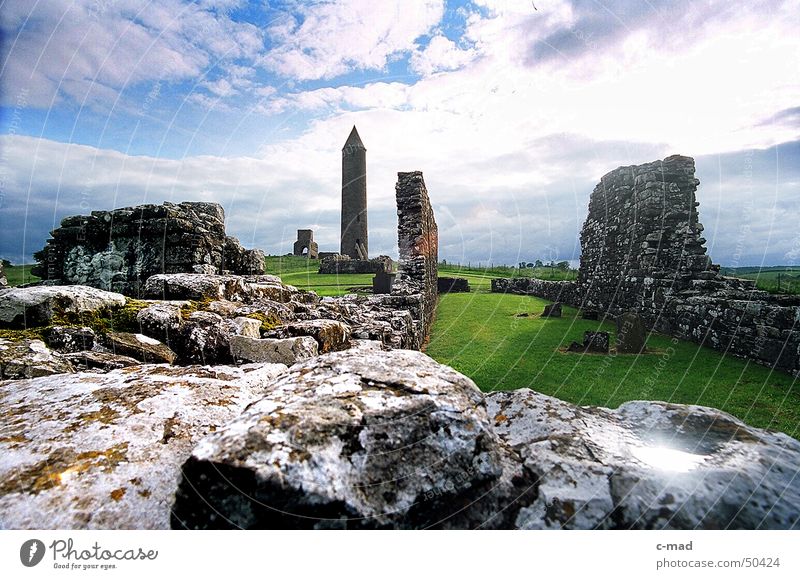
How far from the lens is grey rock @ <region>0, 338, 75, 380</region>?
8.21 ft

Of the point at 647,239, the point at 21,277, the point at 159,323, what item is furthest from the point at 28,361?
the point at 21,277

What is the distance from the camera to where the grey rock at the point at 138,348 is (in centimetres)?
309

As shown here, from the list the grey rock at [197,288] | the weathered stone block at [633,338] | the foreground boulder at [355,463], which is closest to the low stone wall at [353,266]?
the weathered stone block at [633,338]

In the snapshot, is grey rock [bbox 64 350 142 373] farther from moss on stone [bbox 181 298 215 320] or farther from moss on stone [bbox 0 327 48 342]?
moss on stone [bbox 181 298 215 320]

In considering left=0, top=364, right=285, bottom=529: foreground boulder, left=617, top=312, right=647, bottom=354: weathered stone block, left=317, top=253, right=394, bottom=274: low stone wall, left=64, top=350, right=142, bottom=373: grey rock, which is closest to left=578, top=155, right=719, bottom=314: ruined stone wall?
left=617, top=312, right=647, bottom=354: weathered stone block

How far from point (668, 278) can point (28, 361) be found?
15108 millimetres

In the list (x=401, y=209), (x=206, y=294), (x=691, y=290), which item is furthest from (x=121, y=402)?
(x=691, y=290)

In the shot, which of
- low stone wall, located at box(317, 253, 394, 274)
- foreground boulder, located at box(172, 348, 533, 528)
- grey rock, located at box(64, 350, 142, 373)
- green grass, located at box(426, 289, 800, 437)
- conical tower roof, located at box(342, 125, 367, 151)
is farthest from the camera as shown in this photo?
conical tower roof, located at box(342, 125, 367, 151)

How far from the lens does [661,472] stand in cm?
165

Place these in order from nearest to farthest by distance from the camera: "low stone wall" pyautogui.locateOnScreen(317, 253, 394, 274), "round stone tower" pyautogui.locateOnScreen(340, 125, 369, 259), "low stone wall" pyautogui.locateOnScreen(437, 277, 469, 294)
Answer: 1. "low stone wall" pyautogui.locateOnScreen(437, 277, 469, 294)
2. "low stone wall" pyautogui.locateOnScreen(317, 253, 394, 274)
3. "round stone tower" pyautogui.locateOnScreen(340, 125, 369, 259)

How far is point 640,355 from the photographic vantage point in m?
8.57

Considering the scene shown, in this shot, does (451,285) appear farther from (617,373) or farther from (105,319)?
(105,319)

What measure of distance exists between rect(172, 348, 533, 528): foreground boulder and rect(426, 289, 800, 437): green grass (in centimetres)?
452

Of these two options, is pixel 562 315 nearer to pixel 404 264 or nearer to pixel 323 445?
pixel 404 264
